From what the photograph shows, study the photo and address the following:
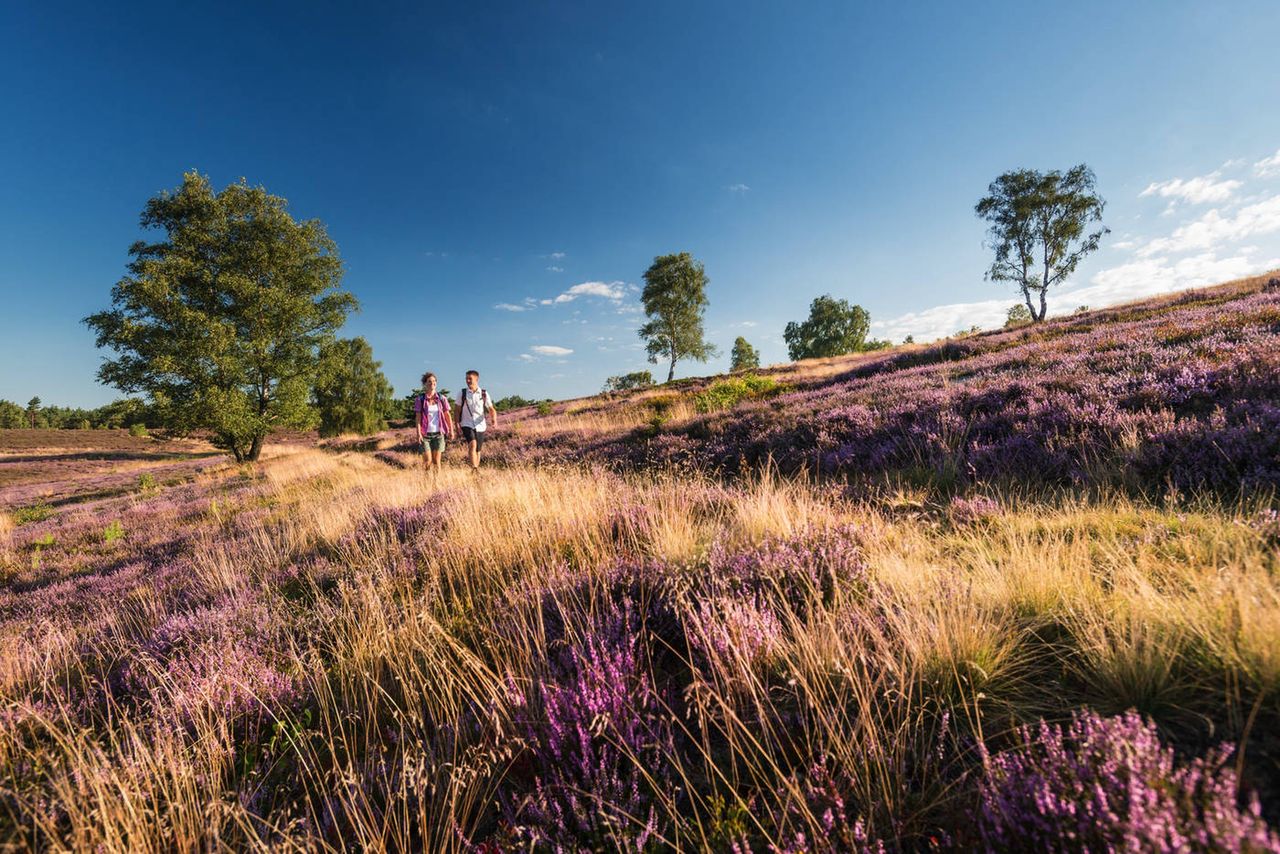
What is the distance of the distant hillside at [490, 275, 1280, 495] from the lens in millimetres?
4086

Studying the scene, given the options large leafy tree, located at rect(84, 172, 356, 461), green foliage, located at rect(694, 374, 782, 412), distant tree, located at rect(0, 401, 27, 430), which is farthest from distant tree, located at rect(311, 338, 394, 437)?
distant tree, located at rect(0, 401, 27, 430)

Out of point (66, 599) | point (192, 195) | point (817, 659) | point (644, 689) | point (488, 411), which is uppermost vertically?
point (192, 195)

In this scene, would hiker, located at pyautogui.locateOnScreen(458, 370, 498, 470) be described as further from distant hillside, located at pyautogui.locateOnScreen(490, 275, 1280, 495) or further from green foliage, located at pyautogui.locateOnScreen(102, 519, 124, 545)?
green foliage, located at pyautogui.locateOnScreen(102, 519, 124, 545)

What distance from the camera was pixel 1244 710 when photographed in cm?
138

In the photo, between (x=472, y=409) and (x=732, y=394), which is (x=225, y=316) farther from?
(x=732, y=394)

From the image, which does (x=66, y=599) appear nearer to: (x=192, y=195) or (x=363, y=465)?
(x=363, y=465)

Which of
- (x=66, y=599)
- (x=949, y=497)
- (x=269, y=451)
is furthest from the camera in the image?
(x=269, y=451)

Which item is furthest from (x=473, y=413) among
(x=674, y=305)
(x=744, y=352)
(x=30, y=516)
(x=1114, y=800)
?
(x=744, y=352)

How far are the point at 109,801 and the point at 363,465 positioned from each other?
634 inches

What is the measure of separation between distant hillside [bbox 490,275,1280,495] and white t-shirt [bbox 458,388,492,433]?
6.06 feet

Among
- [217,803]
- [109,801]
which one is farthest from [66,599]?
[217,803]

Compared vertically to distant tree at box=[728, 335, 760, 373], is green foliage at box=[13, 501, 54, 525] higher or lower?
lower

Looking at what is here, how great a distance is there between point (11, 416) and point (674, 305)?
11554 cm

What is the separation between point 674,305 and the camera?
50.0 metres
